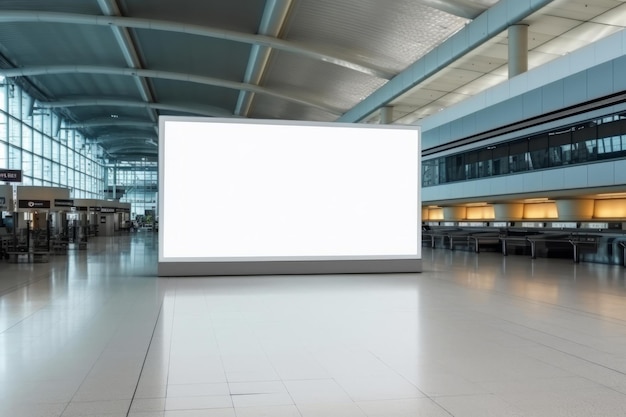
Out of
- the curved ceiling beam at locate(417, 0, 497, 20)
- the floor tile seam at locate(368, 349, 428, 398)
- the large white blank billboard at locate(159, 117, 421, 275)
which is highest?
the curved ceiling beam at locate(417, 0, 497, 20)

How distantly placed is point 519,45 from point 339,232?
10.5 meters

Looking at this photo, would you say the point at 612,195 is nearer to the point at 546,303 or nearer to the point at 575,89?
the point at 575,89

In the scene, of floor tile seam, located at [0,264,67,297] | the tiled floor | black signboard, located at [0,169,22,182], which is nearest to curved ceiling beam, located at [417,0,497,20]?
the tiled floor

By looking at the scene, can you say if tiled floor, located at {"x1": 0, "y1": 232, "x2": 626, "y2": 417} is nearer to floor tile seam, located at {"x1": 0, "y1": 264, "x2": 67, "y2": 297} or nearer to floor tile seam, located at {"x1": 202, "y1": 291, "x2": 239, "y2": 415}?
floor tile seam, located at {"x1": 202, "y1": 291, "x2": 239, "y2": 415}

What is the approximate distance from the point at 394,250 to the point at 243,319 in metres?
6.60

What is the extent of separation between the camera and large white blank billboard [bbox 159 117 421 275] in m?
11.7

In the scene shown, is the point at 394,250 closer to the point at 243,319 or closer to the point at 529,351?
the point at 243,319

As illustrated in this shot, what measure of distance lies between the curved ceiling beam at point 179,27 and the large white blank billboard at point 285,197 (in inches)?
503

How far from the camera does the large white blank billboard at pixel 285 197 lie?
11.7m

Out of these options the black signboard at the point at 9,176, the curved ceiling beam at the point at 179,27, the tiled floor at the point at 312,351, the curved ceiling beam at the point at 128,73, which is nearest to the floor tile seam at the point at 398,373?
the tiled floor at the point at 312,351

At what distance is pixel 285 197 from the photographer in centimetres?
1213

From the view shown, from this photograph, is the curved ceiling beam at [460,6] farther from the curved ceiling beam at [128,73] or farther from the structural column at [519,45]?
the curved ceiling beam at [128,73]

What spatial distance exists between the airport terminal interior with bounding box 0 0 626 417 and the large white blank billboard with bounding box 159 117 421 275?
10 centimetres

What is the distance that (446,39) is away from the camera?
21766mm
